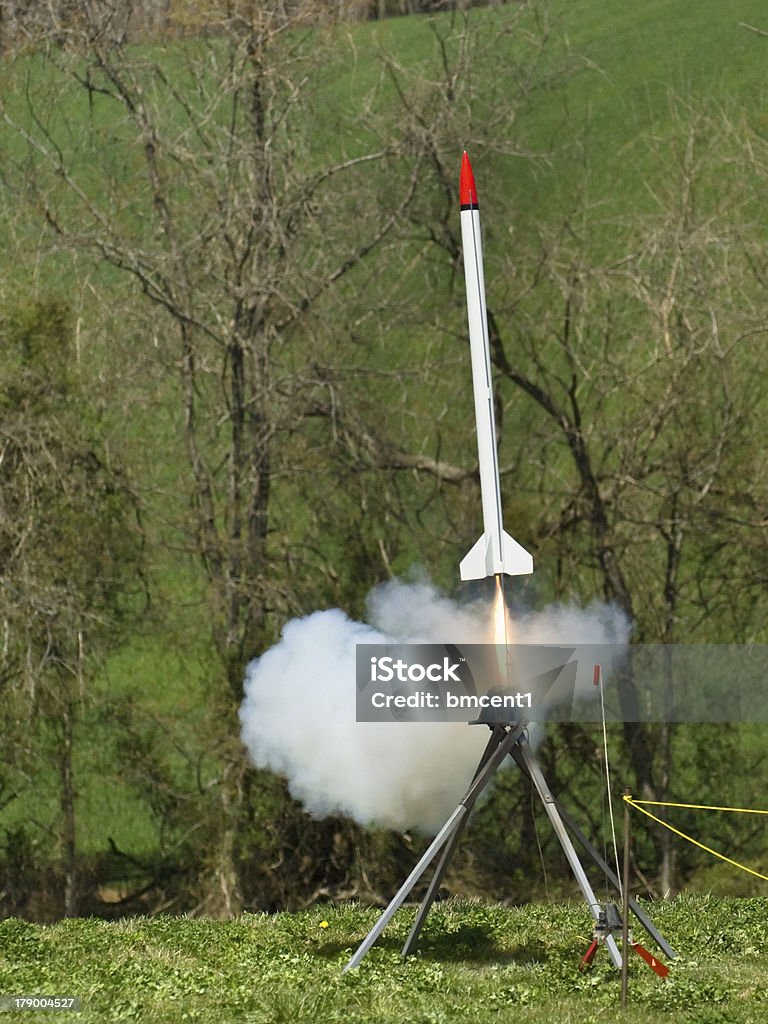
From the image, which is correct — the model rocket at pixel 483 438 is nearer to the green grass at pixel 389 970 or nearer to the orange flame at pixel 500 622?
the orange flame at pixel 500 622

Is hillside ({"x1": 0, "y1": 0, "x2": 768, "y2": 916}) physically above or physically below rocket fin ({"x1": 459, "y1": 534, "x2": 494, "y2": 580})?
above

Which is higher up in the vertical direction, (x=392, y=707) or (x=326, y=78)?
(x=326, y=78)

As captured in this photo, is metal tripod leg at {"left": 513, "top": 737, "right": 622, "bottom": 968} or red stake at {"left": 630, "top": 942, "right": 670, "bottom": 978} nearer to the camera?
red stake at {"left": 630, "top": 942, "right": 670, "bottom": 978}

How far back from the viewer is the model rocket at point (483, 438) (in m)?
11.6

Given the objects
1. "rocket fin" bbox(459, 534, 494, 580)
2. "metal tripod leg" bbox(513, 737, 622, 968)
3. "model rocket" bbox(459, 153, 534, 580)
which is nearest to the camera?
"metal tripod leg" bbox(513, 737, 622, 968)

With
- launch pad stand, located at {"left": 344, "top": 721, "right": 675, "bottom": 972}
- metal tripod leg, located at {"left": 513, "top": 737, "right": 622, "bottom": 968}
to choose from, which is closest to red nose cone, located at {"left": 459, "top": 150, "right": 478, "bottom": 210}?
launch pad stand, located at {"left": 344, "top": 721, "right": 675, "bottom": 972}

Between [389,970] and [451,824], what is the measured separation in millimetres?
1145

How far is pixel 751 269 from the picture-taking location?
20.2m

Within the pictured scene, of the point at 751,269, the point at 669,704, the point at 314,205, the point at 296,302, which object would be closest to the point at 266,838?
the point at 669,704

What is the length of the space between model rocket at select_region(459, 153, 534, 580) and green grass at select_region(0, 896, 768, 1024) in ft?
9.89

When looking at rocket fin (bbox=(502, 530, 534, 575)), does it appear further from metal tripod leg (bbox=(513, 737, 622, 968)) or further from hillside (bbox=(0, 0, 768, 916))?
hillside (bbox=(0, 0, 768, 916))

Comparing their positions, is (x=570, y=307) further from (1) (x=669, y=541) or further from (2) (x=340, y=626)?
(2) (x=340, y=626)

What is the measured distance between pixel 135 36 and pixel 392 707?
1206 centimetres

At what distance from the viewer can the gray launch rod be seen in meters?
10.9
